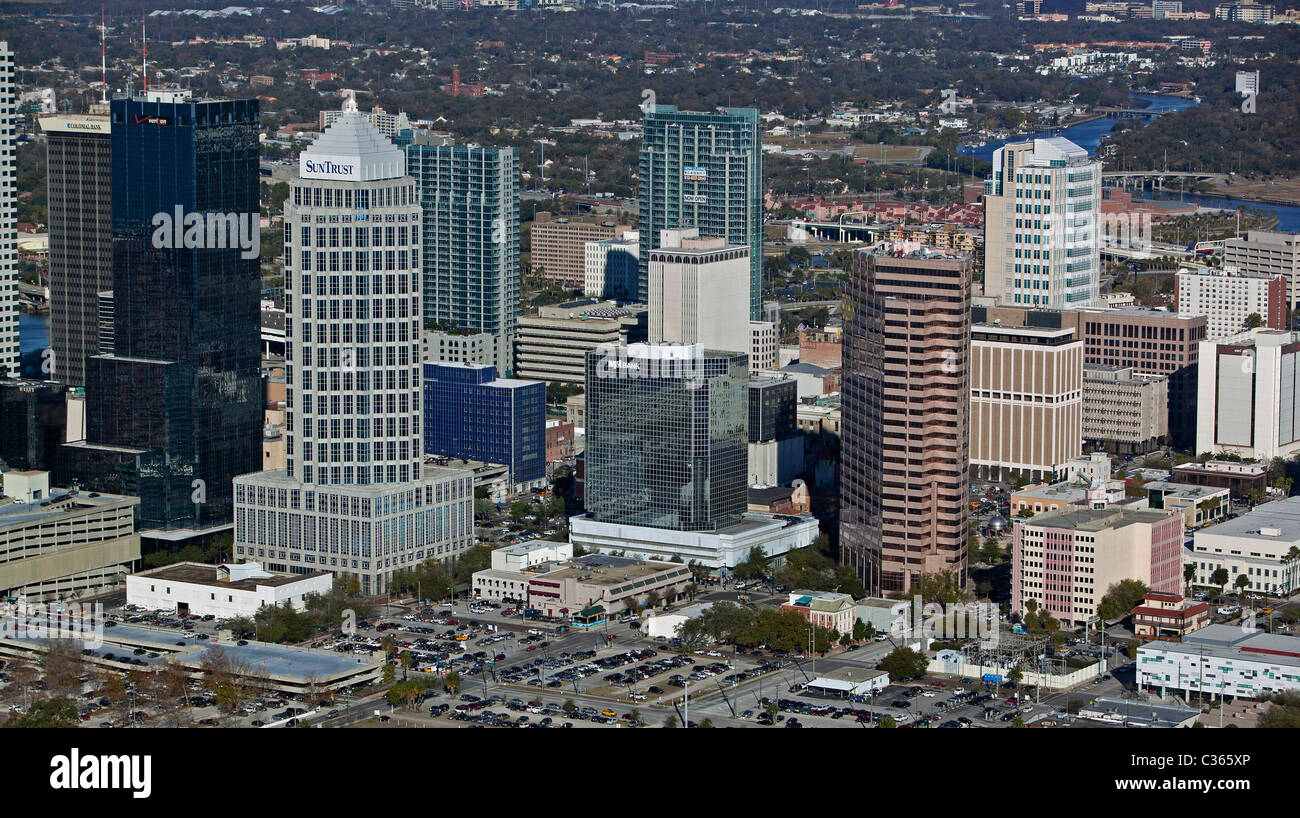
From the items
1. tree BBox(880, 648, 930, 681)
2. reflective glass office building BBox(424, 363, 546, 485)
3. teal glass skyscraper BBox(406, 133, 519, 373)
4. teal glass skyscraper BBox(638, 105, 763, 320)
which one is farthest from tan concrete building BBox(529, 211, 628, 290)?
tree BBox(880, 648, 930, 681)

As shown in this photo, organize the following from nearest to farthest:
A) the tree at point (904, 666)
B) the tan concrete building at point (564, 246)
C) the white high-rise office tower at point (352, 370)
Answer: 1. the tree at point (904, 666)
2. the white high-rise office tower at point (352, 370)
3. the tan concrete building at point (564, 246)

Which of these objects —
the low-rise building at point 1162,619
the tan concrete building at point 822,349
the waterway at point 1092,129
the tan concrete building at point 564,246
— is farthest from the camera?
the waterway at point 1092,129

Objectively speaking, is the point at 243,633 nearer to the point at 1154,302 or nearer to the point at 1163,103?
the point at 1154,302

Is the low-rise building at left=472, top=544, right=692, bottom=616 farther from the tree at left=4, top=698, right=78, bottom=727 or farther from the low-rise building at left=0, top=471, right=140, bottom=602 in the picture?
the tree at left=4, top=698, right=78, bottom=727

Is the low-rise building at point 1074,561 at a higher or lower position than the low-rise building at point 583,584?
higher

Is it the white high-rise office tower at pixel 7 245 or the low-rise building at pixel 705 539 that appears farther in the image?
the white high-rise office tower at pixel 7 245

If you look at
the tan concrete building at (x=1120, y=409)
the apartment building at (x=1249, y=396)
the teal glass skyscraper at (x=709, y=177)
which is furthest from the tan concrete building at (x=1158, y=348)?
the teal glass skyscraper at (x=709, y=177)

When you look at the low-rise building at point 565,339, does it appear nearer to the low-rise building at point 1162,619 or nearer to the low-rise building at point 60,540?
the low-rise building at point 60,540
